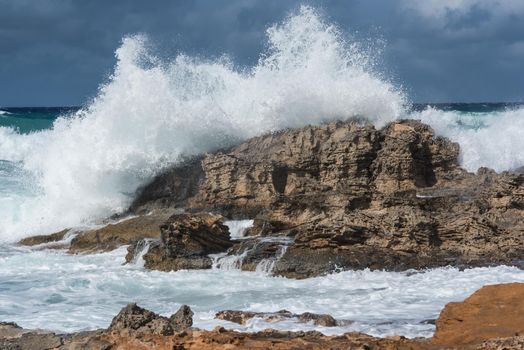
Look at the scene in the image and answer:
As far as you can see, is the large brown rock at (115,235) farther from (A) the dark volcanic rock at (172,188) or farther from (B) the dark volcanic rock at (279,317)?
(B) the dark volcanic rock at (279,317)

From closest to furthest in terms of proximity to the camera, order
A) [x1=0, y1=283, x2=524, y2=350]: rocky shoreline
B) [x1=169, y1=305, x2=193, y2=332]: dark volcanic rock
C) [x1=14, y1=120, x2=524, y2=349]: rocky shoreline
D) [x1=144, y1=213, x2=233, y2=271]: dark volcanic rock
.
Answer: [x1=0, y1=283, x2=524, y2=350]: rocky shoreline
[x1=14, y1=120, x2=524, y2=349]: rocky shoreline
[x1=169, y1=305, x2=193, y2=332]: dark volcanic rock
[x1=144, y1=213, x2=233, y2=271]: dark volcanic rock

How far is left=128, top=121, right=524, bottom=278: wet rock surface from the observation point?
32.7 feet

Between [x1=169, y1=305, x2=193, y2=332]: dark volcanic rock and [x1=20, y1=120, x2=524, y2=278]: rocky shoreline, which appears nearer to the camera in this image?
[x1=169, y1=305, x2=193, y2=332]: dark volcanic rock

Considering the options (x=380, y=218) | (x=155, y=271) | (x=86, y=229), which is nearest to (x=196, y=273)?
(x=155, y=271)

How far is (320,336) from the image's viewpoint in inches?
200

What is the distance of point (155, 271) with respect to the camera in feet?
35.0

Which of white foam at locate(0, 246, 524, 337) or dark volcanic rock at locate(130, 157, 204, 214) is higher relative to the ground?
dark volcanic rock at locate(130, 157, 204, 214)

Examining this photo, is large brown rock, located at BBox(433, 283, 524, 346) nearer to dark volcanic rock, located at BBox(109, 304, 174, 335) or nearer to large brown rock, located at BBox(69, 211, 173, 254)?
dark volcanic rock, located at BBox(109, 304, 174, 335)

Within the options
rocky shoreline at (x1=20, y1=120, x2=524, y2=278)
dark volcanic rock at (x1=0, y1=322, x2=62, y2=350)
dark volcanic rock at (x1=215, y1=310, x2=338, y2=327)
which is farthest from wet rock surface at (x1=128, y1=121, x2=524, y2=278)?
dark volcanic rock at (x1=0, y1=322, x2=62, y2=350)

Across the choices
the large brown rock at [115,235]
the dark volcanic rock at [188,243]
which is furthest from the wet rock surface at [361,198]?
the large brown rock at [115,235]

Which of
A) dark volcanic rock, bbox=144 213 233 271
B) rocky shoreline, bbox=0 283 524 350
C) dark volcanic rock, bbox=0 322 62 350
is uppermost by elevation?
dark volcanic rock, bbox=144 213 233 271

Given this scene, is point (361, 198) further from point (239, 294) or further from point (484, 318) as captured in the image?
point (484, 318)

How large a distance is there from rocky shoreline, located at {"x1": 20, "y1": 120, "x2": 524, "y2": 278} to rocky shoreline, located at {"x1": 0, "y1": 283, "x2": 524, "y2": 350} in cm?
447

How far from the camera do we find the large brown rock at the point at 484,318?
4617 millimetres
